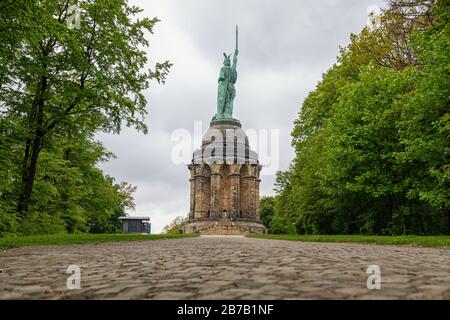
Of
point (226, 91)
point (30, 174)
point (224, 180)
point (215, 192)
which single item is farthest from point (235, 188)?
point (30, 174)

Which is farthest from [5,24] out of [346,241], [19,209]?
[346,241]

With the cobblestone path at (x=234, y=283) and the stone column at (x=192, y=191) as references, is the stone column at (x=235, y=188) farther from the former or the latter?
the cobblestone path at (x=234, y=283)

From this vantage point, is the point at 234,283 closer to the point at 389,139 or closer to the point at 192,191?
the point at 389,139

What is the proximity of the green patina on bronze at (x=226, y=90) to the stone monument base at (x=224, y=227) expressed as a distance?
15.0m

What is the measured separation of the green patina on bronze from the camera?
60.9 meters

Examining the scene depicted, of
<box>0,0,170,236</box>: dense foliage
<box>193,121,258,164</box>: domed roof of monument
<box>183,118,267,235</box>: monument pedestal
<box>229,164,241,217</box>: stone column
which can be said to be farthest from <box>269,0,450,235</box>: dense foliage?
<box>193,121,258,164</box>: domed roof of monument

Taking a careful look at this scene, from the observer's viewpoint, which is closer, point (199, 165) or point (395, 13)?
point (395, 13)

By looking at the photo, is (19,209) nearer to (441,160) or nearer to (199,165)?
(441,160)

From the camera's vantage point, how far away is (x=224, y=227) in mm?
46562

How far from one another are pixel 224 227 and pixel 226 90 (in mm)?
22634

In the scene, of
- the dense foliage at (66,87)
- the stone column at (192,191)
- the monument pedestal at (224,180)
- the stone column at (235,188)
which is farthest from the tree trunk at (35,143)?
the stone column at (192,191)

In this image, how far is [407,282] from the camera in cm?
493
